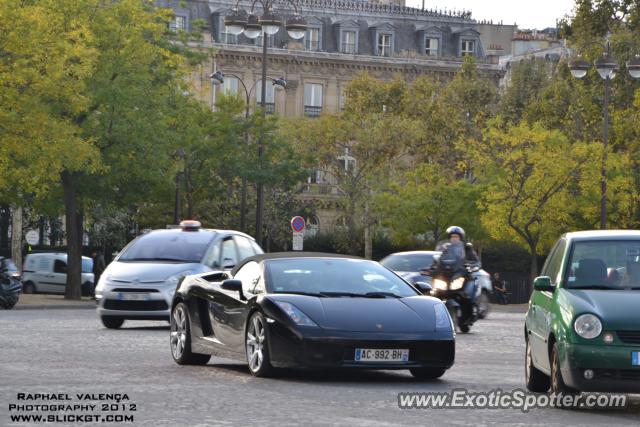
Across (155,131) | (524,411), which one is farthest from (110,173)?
(524,411)

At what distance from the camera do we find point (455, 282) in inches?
1150

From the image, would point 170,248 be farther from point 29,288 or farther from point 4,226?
point 4,226

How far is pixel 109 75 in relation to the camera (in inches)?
1971

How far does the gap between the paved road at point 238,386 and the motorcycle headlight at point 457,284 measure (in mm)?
5503

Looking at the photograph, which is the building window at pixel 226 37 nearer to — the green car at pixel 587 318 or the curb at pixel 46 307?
the curb at pixel 46 307

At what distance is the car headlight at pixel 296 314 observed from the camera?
16.0 m

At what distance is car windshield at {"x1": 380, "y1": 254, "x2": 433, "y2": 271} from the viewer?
3750 centimetres

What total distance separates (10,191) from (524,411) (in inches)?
1576

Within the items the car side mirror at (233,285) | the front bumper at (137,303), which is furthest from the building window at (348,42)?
the car side mirror at (233,285)

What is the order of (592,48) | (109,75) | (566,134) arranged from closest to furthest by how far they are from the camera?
1. (109,75)
2. (592,48)
3. (566,134)

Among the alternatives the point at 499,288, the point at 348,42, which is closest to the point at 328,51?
the point at 348,42

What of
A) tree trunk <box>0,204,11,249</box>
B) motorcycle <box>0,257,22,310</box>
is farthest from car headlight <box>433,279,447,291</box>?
tree trunk <box>0,204,11,249</box>

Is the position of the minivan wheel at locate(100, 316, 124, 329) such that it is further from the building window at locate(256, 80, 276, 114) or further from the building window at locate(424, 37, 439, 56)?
the building window at locate(424, 37, 439, 56)

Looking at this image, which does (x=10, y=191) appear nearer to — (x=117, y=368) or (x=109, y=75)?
(x=109, y=75)
